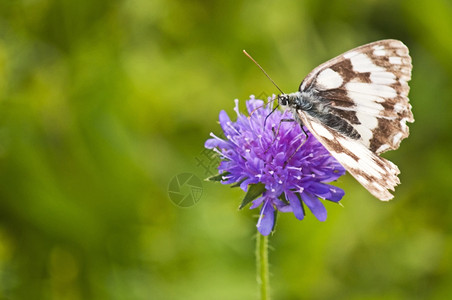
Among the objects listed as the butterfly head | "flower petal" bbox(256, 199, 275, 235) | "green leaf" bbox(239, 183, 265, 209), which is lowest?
"flower petal" bbox(256, 199, 275, 235)

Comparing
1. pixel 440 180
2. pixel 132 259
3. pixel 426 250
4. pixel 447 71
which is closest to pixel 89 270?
pixel 132 259

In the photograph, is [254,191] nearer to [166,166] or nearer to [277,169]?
[277,169]

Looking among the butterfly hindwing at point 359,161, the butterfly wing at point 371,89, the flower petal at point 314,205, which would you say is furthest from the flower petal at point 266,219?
the butterfly wing at point 371,89

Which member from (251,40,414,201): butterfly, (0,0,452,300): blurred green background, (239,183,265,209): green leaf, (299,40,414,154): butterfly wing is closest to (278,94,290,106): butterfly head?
(251,40,414,201): butterfly

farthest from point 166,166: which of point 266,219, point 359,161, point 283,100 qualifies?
point 359,161

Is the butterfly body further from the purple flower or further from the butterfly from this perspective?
the purple flower

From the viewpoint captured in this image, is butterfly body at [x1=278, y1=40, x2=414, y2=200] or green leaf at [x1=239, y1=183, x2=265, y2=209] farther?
butterfly body at [x1=278, y1=40, x2=414, y2=200]
